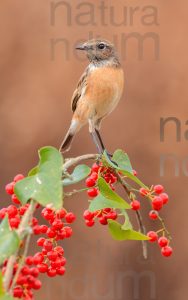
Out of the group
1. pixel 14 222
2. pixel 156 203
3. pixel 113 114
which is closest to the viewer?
pixel 14 222

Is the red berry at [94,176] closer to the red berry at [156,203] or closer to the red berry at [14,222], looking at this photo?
the red berry at [156,203]

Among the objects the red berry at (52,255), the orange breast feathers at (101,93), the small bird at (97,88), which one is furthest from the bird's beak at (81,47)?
the red berry at (52,255)

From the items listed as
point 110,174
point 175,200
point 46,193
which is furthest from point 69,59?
point 46,193

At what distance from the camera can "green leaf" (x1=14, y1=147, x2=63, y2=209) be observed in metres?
1.51

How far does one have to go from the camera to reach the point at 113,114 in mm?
6207

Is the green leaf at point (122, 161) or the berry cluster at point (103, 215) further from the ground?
the green leaf at point (122, 161)

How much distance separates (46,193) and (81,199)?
478 cm

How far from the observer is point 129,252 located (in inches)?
242

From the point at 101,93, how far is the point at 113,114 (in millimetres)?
2585

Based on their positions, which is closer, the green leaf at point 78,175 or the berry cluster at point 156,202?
the green leaf at point 78,175

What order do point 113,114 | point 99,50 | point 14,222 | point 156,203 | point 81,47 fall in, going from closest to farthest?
point 14,222 < point 156,203 < point 81,47 < point 99,50 < point 113,114

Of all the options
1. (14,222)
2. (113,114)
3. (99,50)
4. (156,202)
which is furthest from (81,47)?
(113,114)

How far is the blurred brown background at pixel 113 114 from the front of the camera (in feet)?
20.0

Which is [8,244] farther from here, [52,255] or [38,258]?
[52,255]
